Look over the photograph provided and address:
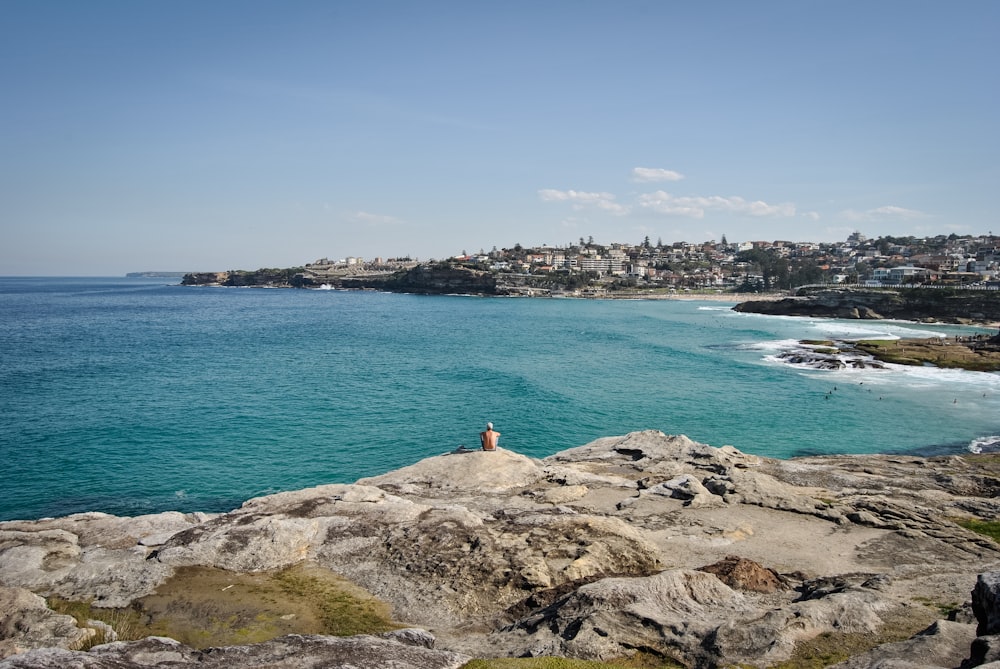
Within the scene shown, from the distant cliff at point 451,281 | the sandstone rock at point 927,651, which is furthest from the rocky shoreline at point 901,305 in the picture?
the sandstone rock at point 927,651

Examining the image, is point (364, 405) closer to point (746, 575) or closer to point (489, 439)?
point (489, 439)

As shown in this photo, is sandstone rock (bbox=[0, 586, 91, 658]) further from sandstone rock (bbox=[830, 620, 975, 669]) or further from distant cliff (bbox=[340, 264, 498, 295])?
distant cliff (bbox=[340, 264, 498, 295])

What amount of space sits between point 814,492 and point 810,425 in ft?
59.6

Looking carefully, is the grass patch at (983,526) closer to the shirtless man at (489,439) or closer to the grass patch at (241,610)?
the shirtless man at (489,439)

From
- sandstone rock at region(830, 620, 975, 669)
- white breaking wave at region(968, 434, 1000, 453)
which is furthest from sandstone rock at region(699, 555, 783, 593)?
white breaking wave at region(968, 434, 1000, 453)

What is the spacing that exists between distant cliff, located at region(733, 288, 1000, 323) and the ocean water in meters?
52.6

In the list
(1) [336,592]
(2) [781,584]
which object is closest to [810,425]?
(2) [781,584]

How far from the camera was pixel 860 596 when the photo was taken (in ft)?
34.7

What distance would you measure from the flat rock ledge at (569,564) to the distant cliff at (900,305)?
10545 centimetres

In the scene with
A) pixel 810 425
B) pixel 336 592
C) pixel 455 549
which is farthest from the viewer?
pixel 810 425

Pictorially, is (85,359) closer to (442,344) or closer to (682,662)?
(442,344)

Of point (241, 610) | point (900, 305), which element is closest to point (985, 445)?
point (241, 610)

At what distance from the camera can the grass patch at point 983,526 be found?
54.1 ft

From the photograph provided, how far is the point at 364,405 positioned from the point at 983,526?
107ft
